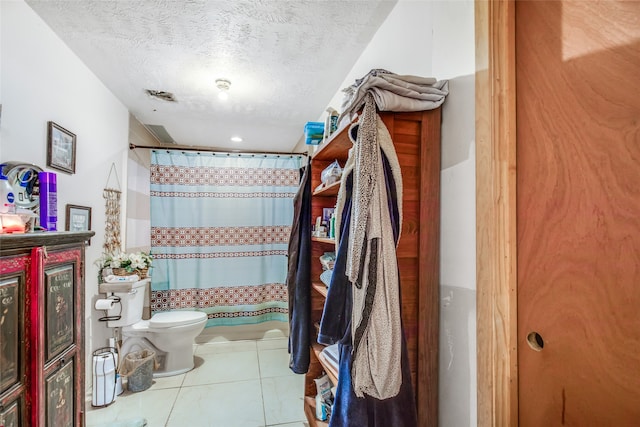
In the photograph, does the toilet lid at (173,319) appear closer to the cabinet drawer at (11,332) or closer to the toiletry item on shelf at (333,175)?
the cabinet drawer at (11,332)

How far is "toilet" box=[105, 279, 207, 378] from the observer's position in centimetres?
227

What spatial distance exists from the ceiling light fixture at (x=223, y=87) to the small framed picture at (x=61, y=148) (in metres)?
0.99

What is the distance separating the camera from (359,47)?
1.75 m

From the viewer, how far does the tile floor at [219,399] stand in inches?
72.7

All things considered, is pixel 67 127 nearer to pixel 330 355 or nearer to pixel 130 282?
pixel 130 282

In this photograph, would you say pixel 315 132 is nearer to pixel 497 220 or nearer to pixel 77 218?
pixel 497 220

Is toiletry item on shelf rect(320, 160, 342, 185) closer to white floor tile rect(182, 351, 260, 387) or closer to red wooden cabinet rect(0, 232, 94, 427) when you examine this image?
red wooden cabinet rect(0, 232, 94, 427)

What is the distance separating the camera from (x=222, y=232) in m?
3.05

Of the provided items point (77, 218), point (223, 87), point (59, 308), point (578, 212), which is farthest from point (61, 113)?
point (578, 212)

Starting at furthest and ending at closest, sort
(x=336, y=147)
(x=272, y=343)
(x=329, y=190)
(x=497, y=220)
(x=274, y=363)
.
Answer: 1. (x=272, y=343)
2. (x=274, y=363)
3. (x=329, y=190)
4. (x=336, y=147)
5. (x=497, y=220)

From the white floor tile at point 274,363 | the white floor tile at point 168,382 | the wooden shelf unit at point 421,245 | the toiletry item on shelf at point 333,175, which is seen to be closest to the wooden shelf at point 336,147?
the toiletry item on shelf at point 333,175

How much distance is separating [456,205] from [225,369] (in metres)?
2.40

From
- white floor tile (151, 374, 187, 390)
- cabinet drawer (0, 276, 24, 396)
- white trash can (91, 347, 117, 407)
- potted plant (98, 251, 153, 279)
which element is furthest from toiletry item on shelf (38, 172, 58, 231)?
white floor tile (151, 374, 187, 390)

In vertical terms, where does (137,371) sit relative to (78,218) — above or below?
below
